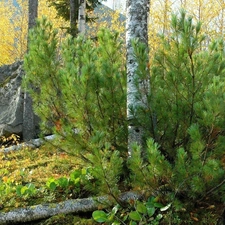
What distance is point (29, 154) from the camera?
735 centimetres

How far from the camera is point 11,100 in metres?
10.1

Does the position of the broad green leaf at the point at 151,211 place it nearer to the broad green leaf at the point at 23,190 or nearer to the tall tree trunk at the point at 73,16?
the broad green leaf at the point at 23,190

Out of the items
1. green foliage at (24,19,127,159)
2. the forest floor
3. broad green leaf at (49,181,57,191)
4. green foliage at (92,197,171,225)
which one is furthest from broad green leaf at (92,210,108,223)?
broad green leaf at (49,181,57,191)

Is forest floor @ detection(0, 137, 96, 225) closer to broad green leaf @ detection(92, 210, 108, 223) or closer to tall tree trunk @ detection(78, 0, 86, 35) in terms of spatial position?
broad green leaf @ detection(92, 210, 108, 223)

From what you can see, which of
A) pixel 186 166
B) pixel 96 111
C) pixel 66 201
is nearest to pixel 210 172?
pixel 186 166

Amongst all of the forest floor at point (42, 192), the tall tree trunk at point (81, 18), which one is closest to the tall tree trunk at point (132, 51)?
the forest floor at point (42, 192)

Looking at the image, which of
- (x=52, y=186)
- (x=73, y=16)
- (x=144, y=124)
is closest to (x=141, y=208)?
(x=144, y=124)

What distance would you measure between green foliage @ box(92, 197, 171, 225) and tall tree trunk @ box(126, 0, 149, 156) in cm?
57

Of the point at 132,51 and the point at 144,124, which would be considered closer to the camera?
the point at 144,124

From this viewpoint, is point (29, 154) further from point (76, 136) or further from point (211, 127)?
point (211, 127)

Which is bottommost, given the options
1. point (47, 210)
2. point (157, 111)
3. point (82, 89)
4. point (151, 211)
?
point (47, 210)

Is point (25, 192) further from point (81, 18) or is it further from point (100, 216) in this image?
point (81, 18)

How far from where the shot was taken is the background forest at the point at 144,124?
9.91 feet

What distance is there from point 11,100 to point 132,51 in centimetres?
707
